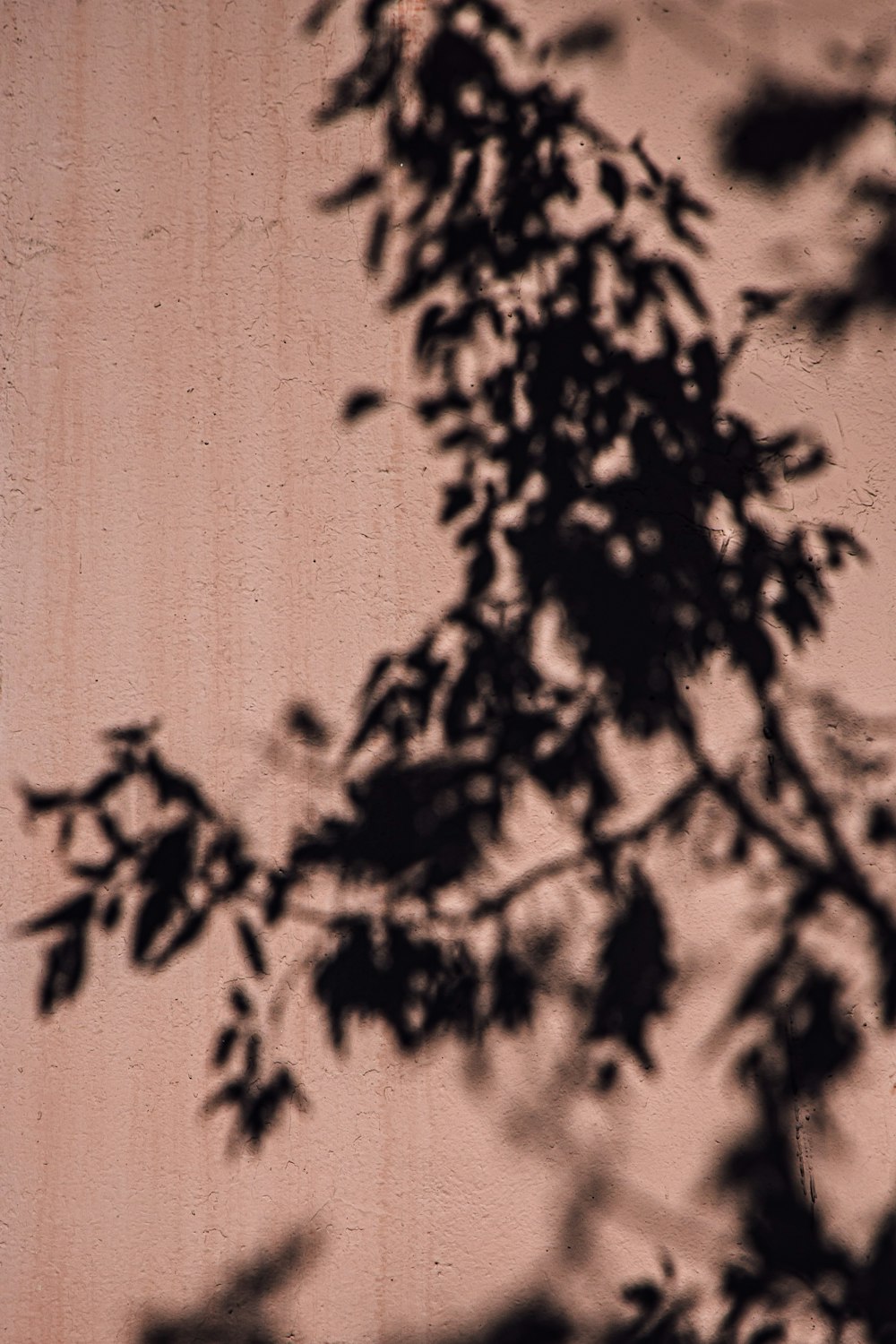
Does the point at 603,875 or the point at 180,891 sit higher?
the point at 180,891

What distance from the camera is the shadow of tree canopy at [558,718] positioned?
458cm

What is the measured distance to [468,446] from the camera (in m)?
4.79

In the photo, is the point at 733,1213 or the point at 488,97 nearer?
the point at 733,1213

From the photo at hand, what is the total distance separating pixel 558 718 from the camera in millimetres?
4695

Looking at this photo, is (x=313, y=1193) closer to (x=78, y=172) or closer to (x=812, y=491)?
(x=812, y=491)

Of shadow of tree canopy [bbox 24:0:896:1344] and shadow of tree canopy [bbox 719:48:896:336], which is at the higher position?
shadow of tree canopy [bbox 719:48:896:336]

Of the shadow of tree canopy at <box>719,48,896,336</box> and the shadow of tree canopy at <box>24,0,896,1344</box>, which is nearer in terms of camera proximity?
the shadow of tree canopy at <box>24,0,896,1344</box>

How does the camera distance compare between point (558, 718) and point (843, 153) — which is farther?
point (843, 153)

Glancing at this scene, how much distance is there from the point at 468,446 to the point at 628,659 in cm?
105

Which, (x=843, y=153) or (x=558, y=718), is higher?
(x=843, y=153)

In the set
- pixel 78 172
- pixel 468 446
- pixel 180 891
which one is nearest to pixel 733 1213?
pixel 180 891

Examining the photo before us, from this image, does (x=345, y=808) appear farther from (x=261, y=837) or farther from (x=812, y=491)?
(x=812, y=491)

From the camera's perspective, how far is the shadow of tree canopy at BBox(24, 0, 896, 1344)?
4578mm

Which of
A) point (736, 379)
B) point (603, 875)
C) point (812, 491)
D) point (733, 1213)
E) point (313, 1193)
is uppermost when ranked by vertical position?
point (736, 379)
